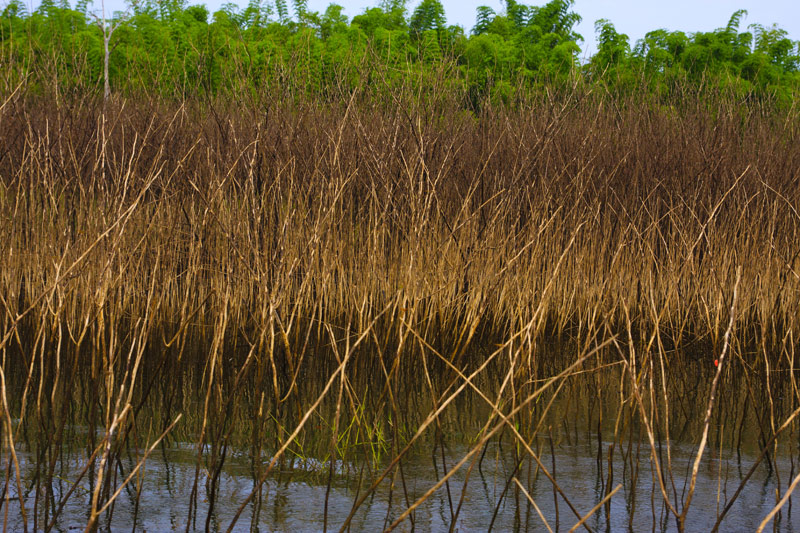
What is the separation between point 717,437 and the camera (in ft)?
11.4

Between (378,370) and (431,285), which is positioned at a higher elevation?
(431,285)

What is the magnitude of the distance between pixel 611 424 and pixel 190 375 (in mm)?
1995

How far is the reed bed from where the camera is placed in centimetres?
264

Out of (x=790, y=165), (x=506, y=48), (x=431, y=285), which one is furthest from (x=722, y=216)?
(x=506, y=48)

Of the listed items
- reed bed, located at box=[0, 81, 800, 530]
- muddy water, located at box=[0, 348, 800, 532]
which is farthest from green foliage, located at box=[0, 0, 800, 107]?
muddy water, located at box=[0, 348, 800, 532]

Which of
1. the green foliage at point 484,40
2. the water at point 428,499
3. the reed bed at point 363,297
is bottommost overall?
the water at point 428,499

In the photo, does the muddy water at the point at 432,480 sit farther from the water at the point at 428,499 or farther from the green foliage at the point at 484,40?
the green foliage at the point at 484,40

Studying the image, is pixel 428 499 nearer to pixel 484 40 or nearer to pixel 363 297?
pixel 363 297

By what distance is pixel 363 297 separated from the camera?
3.70 metres

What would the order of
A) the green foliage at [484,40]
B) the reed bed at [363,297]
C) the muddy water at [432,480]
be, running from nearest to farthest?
the muddy water at [432,480] → the reed bed at [363,297] → the green foliage at [484,40]

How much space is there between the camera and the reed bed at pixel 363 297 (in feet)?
8.67

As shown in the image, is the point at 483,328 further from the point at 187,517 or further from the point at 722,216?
the point at 187,517

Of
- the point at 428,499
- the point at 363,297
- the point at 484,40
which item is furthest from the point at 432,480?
the point at 484,40

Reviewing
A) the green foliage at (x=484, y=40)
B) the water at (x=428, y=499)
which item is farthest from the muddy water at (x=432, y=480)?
the green foliage at (x=484, y=40)
